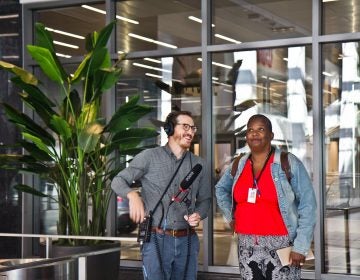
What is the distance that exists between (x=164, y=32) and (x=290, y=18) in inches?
54.1

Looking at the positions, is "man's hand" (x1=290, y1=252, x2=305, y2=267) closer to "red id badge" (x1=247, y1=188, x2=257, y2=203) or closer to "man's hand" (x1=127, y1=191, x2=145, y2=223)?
"red id badge" (x1=247, y1=188, x2=257, y2=203)

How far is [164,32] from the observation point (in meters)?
8.05

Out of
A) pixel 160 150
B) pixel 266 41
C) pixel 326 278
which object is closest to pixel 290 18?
pixel 266 41

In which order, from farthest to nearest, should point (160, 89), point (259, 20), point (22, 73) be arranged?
1. point (160, 89)
2. point (259, 20)
3. point (22, 73)

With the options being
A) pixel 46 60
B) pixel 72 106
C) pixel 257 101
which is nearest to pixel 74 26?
pixel 72 106

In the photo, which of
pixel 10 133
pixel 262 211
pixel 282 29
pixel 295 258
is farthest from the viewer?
pixel 10 133

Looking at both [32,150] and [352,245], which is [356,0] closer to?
[352,245]

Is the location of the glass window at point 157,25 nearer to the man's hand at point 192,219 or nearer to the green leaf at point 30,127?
the green leaf at point 30,127

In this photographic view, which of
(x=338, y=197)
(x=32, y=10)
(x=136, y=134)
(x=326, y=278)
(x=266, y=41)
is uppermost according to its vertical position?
(x=32, y=10)

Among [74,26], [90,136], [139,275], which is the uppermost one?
[74,26]

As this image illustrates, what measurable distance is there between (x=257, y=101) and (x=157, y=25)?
53.6 inches

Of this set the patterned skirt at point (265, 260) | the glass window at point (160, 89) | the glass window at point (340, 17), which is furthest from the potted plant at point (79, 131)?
the patterned skirt at point (265, 260)

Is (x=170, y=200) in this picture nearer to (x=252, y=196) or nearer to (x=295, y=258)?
(x=252, y=196)

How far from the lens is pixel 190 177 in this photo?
471 cm
